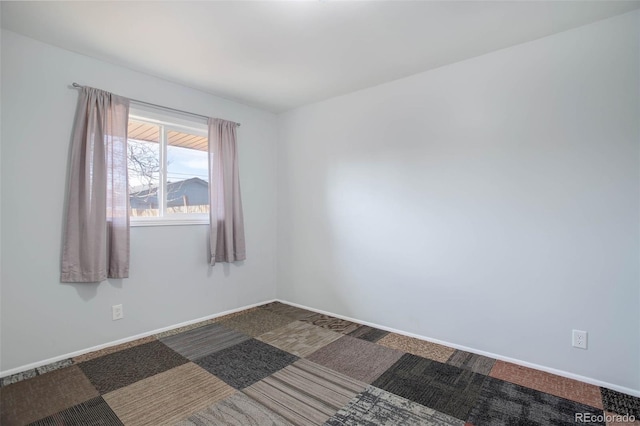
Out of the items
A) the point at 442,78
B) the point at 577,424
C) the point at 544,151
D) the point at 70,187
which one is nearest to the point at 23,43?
the point at 70,187

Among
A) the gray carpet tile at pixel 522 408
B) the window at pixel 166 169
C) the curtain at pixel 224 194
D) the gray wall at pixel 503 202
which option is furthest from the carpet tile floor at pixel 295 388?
the window at pixel 166 169

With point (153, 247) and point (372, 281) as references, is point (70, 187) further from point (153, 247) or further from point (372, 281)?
point (372, 281)

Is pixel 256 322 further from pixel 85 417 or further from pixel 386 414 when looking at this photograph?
pixel 386 414

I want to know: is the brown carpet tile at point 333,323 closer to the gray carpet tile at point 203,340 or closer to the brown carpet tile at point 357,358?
the brown carpet tile at point 357,358

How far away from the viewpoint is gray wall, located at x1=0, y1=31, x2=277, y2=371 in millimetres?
2373

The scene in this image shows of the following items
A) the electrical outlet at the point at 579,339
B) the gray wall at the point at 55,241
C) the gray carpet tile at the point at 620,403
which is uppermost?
the gray wall at the point at 55,241

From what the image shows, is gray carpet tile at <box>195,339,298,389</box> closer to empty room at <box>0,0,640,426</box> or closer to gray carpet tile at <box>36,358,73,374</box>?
empty room at <box>0,0,640,426</box>

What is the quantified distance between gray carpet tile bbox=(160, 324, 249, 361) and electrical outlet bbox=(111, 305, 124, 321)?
0.42 meters

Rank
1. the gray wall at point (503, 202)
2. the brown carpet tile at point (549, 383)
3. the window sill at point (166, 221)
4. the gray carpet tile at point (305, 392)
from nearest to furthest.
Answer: the gray carpet tile at point (305, 392), the brown carpet tile at point (549, 383), the gray wall at point (503, 202), the window sill at point (166, 221)

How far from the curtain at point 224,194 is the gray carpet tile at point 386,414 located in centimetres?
213

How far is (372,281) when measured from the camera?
3.37 m

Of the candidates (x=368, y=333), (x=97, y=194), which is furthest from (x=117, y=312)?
(x=368, y=333)

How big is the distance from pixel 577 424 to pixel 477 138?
2.02 meters

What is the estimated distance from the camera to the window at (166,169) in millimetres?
3072
